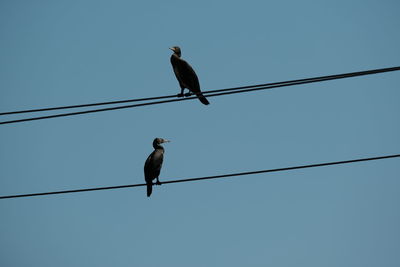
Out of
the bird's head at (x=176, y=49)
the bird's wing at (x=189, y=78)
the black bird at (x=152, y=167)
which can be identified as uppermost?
the bird's head at (x=176, y=49)

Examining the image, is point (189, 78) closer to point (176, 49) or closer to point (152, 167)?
point (176, 49)

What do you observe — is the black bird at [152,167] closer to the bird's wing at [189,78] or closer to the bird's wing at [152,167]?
the bird's wing at [152,167]

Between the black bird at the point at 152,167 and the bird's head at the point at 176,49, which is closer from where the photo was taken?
the black bird at the point at 152,167

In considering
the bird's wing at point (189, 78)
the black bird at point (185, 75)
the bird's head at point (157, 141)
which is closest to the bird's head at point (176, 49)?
the black bird at point (185, 75)

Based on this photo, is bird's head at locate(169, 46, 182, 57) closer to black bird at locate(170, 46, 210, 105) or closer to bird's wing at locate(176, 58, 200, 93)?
black bird at locate(170, 46, 210, 105)

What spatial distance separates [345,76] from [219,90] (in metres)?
1.58

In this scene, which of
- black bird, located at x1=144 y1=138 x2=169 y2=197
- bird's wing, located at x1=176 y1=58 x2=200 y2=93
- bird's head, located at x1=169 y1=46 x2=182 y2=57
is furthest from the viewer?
bird's head, located at x1=169 y1=46 x2=182 y2=57

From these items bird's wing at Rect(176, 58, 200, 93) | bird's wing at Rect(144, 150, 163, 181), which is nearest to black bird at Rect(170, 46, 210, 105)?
bird's wing at Rect(176, 58, 200, 93)

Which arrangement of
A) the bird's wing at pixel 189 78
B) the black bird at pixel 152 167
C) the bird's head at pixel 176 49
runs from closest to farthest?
the bird's wing at pixel 189 78 → the black bird at pixel 152 167 → the bird's head at pixel 176 49

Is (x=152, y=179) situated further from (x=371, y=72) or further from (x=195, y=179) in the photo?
(x=371, y=72)

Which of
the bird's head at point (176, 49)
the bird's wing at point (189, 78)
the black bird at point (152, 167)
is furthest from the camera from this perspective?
the bird's head at point (176, 49)

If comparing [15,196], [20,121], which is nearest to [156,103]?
[20,121]

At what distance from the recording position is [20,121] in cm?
830

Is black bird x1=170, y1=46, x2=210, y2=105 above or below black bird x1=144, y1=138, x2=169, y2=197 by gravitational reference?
above
